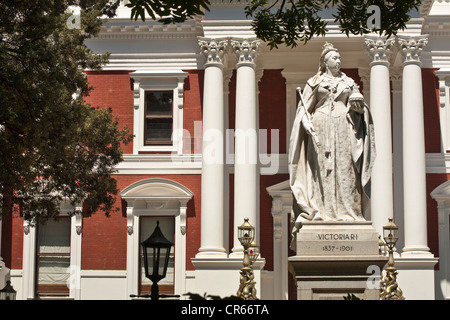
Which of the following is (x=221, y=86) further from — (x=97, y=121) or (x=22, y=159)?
(x=22, y=159)

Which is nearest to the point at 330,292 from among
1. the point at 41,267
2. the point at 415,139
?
the point at 415,139

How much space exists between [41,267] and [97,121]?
31.3 ft

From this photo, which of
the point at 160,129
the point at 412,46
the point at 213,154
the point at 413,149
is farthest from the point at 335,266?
the point at 160,129

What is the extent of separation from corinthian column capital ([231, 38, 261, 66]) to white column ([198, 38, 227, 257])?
0.43 meters

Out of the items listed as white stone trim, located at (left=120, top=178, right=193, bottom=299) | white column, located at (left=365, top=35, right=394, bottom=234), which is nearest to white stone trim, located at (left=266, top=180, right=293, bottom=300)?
white stone trim, located at (left=120, top=178, right=193, bottom=299)

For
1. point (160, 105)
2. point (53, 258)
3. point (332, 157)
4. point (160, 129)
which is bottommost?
point (53, 258)

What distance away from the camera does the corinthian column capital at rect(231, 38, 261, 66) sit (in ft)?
102

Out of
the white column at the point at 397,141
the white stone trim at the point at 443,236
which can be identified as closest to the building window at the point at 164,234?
the white column at the point at 397,141

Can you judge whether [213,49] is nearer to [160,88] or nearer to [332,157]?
[160,88]

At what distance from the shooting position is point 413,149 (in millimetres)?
30469

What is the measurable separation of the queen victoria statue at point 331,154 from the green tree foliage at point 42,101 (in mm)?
7705

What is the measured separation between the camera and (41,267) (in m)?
32.5

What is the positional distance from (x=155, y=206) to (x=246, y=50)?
633cm
